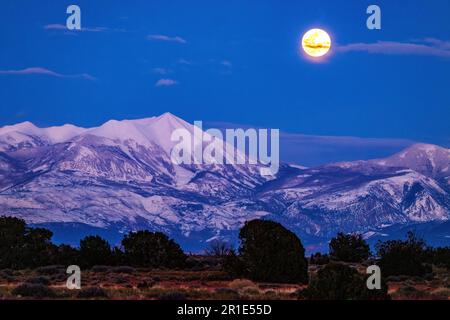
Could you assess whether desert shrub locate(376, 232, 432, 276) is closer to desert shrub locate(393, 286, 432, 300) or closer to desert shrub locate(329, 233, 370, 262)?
desert shrub locate(393, 286, 432, 300)

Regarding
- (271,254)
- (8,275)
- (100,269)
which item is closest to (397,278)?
(271,254)

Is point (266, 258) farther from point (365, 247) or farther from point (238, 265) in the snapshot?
point (365, 247)

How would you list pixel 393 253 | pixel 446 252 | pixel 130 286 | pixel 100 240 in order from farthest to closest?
pixel 446 252, pixel 100 240, pixel 393 253, pixel 130 286

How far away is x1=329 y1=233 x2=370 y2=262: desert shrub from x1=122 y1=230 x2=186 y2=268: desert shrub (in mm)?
16642

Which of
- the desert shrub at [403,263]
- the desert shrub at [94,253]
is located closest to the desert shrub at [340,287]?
the desert shrub at [403,263]

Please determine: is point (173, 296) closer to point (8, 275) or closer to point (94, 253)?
point (8, 275)

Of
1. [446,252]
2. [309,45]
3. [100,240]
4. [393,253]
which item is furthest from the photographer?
[309,45]

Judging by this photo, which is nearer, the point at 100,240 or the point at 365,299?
the point at 365,299

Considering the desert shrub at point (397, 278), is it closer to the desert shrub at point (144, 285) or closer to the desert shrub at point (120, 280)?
the desert shrub at point (144, 285)

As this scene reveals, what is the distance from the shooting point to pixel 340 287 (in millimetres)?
41906

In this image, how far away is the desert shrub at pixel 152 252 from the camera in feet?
240
